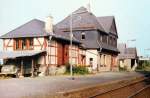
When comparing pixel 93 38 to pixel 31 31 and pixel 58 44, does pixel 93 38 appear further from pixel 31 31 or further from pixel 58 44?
pixel 31 31

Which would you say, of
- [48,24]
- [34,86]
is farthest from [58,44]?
[34,86]

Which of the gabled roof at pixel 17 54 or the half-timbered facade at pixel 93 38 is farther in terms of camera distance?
the half-timbered facade at pixel 93 38

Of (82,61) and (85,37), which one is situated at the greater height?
(85,37)

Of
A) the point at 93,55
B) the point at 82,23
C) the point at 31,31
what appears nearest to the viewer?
the point at 31,31

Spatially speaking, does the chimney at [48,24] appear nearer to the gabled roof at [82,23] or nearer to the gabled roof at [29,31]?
the gabled roof at [29,31]

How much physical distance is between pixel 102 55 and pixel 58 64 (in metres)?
12.7

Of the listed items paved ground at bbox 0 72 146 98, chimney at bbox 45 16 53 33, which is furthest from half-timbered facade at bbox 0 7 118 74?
paved ground at bbox 0 72 146 98

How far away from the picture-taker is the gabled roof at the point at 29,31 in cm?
3388

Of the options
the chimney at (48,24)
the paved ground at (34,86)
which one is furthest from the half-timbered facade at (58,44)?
the paved ground at (34,86)

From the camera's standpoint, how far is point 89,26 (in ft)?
152

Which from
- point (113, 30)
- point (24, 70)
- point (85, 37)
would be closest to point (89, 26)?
point (85, 37)

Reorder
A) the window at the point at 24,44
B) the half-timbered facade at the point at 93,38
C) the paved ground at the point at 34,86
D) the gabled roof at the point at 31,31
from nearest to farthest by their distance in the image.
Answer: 1. the paved ground at the point at 34,86
2. the gabled roof at the point at 31,31
3. the window at the point at 24,44
4. the half-timbered facade at the point at 93,38

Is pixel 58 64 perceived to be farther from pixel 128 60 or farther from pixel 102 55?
pixel 128 60

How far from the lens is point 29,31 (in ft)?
115
